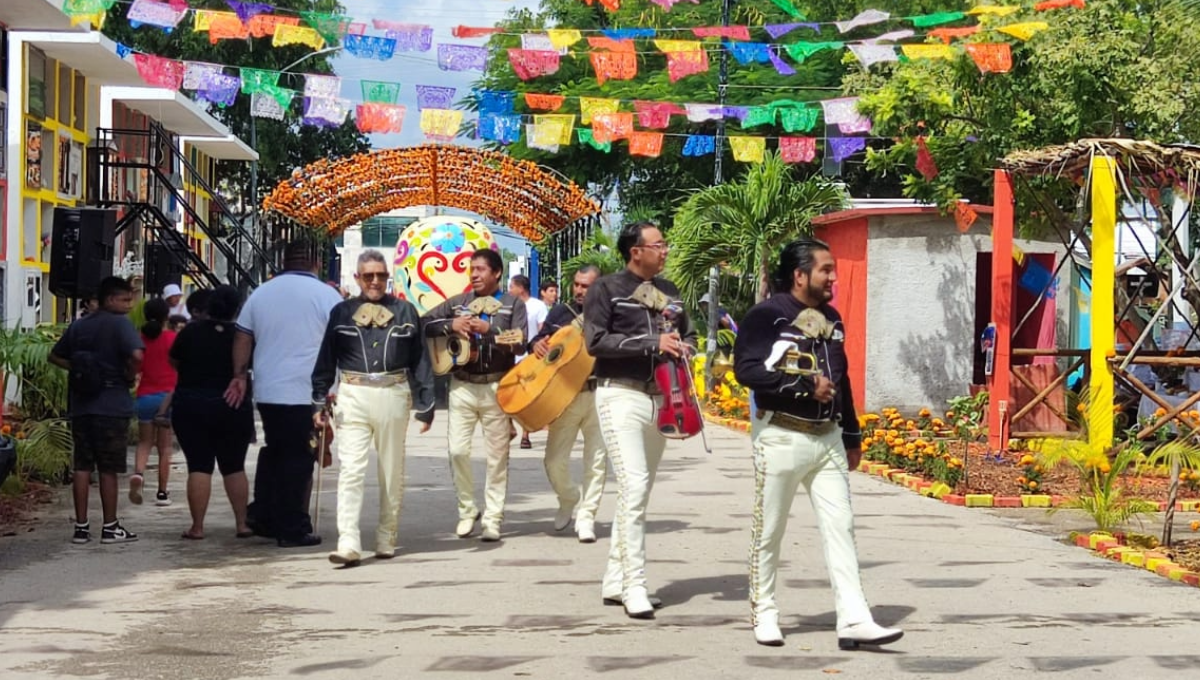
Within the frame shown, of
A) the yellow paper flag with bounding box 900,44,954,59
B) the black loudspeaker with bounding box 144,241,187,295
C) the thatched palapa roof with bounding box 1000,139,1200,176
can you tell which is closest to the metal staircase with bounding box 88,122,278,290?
the black loudspeaker with bounding box 144,241,187,295

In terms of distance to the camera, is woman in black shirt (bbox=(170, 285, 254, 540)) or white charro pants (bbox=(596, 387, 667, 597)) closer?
white charro pants (bbox=(596, 387, 667, 597))

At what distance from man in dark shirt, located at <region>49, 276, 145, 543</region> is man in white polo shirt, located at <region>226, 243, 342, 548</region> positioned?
0.77 m

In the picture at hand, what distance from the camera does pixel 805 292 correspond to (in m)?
8.36

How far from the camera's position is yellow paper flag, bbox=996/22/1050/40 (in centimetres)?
1970

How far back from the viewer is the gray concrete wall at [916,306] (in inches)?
899

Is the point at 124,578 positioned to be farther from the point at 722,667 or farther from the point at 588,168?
the point at 588,168

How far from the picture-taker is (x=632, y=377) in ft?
30.3

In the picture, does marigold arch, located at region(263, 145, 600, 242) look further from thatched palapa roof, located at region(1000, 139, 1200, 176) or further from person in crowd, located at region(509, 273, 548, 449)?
thatched palapa roof, located at region(1000, 139, 1200, 176)

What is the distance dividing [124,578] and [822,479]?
426 centimetres

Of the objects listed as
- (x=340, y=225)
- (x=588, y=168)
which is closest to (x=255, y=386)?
(x=340, y=225)

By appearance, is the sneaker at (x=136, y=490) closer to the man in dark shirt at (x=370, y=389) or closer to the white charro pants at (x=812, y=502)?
the man in dark shirt at (x=370, y=389)

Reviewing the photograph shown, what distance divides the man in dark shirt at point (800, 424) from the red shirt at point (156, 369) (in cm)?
752

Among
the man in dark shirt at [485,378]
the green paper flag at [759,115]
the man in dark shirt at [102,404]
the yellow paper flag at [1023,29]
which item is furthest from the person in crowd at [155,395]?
the green paper flag at [759,115]

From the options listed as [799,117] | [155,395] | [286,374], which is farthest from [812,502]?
[799,117]
